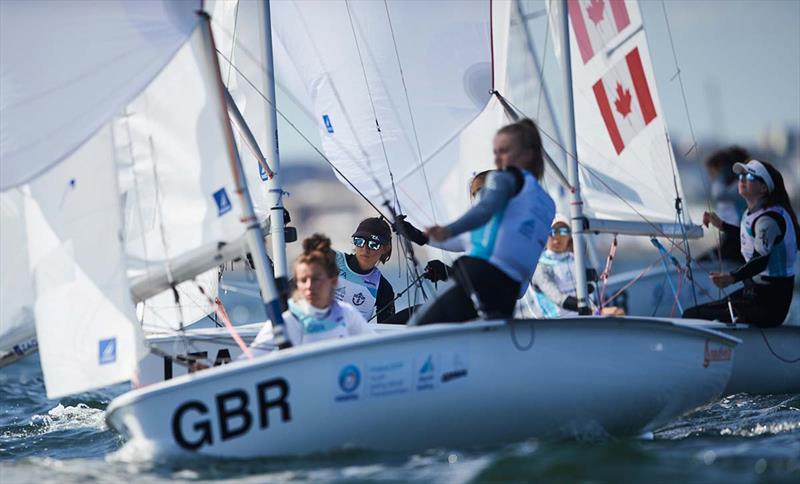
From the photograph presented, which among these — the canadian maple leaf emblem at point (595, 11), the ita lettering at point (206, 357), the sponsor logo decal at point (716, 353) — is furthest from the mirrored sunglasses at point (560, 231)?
the sponsor logo decal at point (716, 353)

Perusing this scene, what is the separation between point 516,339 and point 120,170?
1.79m

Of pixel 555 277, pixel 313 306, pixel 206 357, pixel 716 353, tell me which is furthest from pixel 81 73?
pixel 555 277

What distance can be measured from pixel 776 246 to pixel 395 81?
277 centimetres

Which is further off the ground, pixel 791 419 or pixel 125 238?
pixel 125 238

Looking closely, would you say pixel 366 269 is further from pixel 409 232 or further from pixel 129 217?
pixel 129 217

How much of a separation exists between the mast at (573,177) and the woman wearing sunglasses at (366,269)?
1.12 m

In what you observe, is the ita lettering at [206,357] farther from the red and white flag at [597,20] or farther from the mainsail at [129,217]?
the red and white flag at [597,20]

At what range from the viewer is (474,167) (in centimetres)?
834

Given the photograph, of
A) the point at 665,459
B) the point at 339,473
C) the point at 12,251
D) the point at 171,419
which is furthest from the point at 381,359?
the point at 12,251

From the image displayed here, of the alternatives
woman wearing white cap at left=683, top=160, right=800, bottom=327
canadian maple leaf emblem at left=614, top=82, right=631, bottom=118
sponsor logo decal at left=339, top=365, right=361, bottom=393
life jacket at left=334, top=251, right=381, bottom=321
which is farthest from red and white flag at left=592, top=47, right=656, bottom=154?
sponsor logo decal at left=339, top=365, right=361, bottom=393

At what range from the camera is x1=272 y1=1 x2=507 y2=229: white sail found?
8.02m

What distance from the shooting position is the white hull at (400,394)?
4336 millimetres

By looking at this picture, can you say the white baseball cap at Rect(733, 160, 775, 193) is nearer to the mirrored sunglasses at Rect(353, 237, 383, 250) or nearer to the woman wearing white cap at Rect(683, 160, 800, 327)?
the woman wearing white cap at Rect(683, 160, 800, 327)

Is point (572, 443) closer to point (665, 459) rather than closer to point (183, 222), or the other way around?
point (665, 459)
